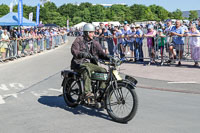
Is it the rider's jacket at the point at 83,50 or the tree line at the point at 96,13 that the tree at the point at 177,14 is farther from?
the rider's jacket at the point at 83,50

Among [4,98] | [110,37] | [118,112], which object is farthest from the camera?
[110,37]

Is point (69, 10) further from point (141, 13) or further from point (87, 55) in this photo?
point (87, 55)

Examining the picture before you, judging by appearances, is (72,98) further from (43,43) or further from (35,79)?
(43,43)

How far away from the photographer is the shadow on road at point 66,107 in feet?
20.4

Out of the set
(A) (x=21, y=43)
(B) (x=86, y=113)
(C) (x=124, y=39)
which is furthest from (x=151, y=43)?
(A) (x=21, y=43)

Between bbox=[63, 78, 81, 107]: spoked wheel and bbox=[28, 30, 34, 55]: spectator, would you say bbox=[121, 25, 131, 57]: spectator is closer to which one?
bbox=[28, 30, 34, 55]: spectator

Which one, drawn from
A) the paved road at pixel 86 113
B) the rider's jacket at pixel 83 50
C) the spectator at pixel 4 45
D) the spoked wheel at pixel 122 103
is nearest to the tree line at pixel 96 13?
the spectator at pixel 4 45

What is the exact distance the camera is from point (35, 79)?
10836mm

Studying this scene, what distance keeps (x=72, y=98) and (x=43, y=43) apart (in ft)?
58.4

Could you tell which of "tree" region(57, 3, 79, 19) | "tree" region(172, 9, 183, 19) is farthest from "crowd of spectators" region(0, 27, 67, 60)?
"tree" region(57, 3, 79, 19)

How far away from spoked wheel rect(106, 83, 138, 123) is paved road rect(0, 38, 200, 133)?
138 millimetres

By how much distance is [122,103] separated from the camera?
568cm

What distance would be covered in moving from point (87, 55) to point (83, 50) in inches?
13.3

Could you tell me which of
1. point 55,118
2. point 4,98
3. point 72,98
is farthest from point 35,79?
Answer: point 55,118
